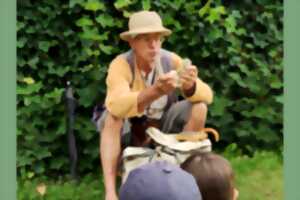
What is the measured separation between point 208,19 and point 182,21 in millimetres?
171

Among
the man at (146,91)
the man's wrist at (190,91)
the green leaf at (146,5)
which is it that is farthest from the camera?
the green leaf at (146,5)

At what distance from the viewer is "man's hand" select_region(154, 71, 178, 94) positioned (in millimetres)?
4742

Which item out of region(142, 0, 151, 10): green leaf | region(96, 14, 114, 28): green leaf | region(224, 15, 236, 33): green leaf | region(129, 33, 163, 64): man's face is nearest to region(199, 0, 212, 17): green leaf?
region(224, 15, 236, 33): green leaf

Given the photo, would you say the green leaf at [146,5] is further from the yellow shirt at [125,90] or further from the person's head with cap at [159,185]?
the person's head with cap at [159,185]

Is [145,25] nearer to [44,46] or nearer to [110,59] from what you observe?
[110,59]

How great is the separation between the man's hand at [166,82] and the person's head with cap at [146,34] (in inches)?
9.6

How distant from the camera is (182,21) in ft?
19.6

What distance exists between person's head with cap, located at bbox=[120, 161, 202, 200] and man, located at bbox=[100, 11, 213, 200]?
1270 mm

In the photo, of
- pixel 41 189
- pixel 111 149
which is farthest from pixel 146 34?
pixel 41 189

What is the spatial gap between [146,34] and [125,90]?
32 cm

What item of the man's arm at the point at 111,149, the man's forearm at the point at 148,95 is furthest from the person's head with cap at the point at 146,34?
the man's arm at the point at 111,149

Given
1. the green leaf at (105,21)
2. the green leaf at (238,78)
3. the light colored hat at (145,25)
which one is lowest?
the green leaf at (238,78)

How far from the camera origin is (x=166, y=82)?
15.6 feet

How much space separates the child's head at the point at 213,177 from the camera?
4.35m
